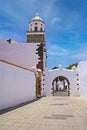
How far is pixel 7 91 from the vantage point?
37.3 feet

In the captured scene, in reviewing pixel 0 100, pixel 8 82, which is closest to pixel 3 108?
pixel 0 100

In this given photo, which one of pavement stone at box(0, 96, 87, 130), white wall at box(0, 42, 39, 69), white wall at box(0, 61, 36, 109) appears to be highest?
white wall at box(0, 42, 39, 69)

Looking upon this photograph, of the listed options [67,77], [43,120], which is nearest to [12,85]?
[43,120]

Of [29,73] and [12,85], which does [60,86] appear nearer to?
[29,73]

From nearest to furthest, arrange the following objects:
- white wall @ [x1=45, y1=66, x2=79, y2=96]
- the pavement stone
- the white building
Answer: the pavement stone → the white building → white wall @ [x1=45, y1=66, x2=79, y2=96]

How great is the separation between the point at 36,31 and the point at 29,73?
58.5 feet

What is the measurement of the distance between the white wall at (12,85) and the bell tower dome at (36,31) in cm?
1814

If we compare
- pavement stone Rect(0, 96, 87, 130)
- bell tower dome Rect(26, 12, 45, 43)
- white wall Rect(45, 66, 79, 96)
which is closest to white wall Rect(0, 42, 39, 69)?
white wall Rect(45, 66, 79, 96)

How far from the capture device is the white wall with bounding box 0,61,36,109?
35.0 feet

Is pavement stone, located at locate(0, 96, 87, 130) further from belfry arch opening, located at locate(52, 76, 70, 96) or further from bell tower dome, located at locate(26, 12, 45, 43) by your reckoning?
bell tower dome, located at locate(26, 12, 45, 43)

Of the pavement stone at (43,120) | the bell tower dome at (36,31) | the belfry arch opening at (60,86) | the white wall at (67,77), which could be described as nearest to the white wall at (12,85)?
the pavement stone at (43,120)

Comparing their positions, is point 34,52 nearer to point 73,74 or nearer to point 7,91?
point 73,74

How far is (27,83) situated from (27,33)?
18.7m

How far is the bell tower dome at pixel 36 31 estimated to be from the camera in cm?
3391
